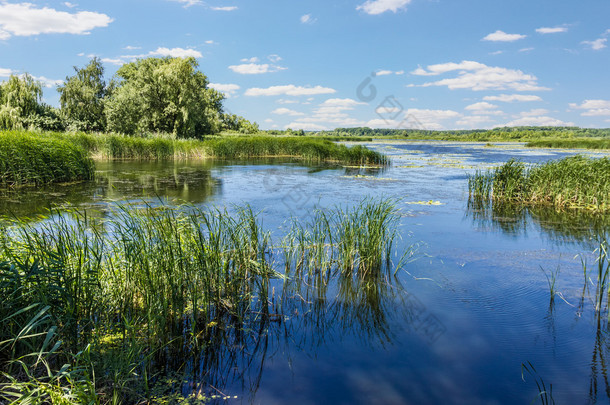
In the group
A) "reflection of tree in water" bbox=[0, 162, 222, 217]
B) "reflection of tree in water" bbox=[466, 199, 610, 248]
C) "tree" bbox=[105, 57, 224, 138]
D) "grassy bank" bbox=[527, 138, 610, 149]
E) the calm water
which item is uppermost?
"tree" bbox=[105, 57, 224, 138]

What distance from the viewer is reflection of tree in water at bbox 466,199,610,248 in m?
8.80

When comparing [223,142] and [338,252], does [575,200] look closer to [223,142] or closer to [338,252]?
[338,252]

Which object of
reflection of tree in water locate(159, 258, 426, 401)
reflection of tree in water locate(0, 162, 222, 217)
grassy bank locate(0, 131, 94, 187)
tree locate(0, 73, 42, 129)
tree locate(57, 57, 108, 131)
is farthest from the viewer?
tree locate(57, 57, 108, 131)

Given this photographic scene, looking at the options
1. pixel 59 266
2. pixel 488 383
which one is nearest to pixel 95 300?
pixel 59 266

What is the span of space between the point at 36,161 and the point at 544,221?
1613 cm

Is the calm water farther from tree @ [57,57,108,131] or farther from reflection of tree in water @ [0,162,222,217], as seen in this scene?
tree @ [57,57,108,131]

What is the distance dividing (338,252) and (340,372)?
2.84m

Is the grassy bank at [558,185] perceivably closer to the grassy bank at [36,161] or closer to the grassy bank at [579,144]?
the grassy bank at [36,161]

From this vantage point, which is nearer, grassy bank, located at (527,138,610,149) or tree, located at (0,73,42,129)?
tree, located at (0,73,42,129)

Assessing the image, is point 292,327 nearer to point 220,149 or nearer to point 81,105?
point 220,149

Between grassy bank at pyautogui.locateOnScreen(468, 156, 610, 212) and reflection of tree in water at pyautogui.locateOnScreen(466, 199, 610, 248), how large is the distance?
0.41 meters

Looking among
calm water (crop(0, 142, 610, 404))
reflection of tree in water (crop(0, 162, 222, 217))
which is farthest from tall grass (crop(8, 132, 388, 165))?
A: calm water (crop(0, 142, 610, 404))

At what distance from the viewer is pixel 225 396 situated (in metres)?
3.21

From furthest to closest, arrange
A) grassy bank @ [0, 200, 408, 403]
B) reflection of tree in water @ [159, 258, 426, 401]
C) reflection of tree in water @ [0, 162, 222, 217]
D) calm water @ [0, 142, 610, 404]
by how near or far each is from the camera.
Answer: reflection of tree in water @ [0, 162, 222, 217], reflection of tree in water @ [159, 258, 426, 401], calm water @ [0, 142, 610, 404], grassy bank @ [0, 200, 408, 403]
